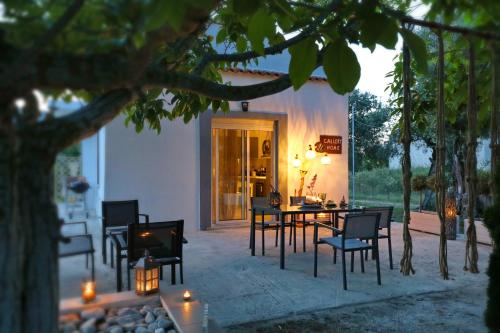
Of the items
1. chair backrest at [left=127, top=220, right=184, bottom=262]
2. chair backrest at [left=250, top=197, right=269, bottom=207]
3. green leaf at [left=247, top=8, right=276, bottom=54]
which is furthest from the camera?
chair backrest at [left=250, top=197, right=269, bottom=207]

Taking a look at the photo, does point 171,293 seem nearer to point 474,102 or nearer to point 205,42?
point 205,42

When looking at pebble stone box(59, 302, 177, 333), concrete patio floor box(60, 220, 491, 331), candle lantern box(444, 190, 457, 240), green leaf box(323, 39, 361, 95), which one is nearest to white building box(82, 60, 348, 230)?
concrete patio floor box(60, 220, 491, 331)

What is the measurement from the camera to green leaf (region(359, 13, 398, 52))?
83cm

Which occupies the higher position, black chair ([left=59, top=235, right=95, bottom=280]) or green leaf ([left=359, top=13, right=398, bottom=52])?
green leaf ([left=359, top=13, right=398, bottom=52])

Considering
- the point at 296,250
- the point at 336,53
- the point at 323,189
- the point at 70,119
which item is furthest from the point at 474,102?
the point at 323,189

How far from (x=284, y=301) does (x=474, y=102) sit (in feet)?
9.70

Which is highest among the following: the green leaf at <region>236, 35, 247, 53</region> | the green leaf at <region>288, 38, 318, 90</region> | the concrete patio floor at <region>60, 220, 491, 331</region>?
the green leaf at <region>236, 35, 247, 53</region>

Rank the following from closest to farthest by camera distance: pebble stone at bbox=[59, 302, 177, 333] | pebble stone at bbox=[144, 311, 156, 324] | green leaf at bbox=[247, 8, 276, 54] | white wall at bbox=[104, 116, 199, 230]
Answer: pebble stone at bbox=[59, 302, 177, 333] → green leaf at bbox=[247, 8, 276, 54] → pebble stone at bbox=[144, 311, 156, 324] → white wall at bbox=[104, 116, 199, 230]

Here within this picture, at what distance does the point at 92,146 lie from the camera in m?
0.69

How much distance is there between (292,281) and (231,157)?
14.5 ft

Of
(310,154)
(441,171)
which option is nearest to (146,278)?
(441,171)

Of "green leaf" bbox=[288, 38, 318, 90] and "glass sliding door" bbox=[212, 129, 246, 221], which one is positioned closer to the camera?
"green leaf" bbox=[288, 38, 318, 90]

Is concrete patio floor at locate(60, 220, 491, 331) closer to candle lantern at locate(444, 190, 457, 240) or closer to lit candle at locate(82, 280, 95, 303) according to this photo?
candle lantern at locate(444, 190, 457, 240)

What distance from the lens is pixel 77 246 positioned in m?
0.65
